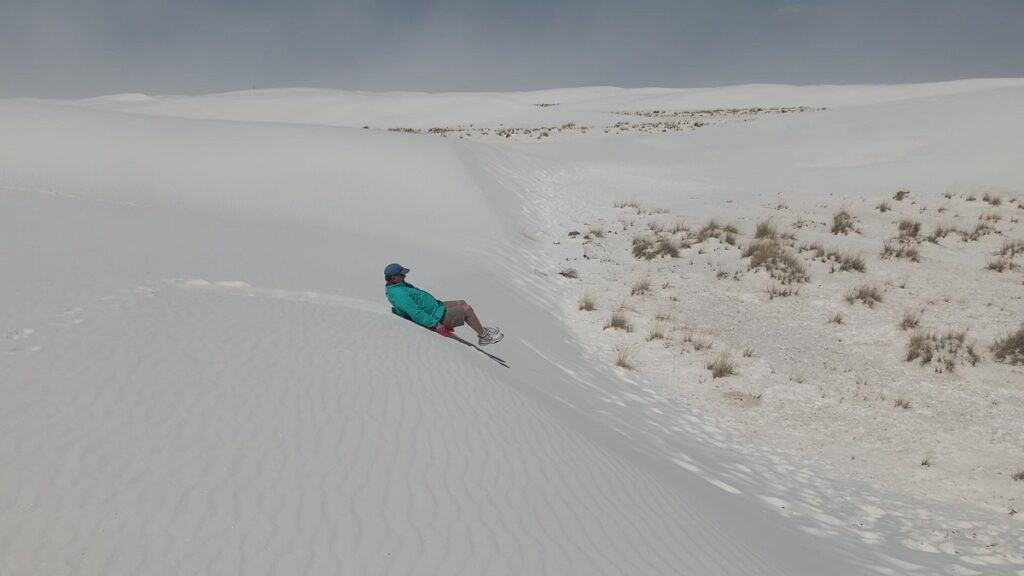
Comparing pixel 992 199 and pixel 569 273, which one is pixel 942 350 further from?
pixel 992 199

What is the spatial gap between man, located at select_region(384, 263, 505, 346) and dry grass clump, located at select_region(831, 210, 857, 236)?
435 inches

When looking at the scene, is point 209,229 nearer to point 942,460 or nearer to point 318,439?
point 318,439

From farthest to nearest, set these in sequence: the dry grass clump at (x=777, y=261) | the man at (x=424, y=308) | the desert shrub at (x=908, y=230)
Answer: the desert shrub at (x=908, y=230)
the dry grass clump at (x=777, y=261)
the man at (x=424, y=308)

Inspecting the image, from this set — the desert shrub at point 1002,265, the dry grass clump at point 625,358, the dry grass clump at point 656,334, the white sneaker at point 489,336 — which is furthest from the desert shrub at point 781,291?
the white sneaker at point 489,336

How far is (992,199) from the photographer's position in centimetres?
1539

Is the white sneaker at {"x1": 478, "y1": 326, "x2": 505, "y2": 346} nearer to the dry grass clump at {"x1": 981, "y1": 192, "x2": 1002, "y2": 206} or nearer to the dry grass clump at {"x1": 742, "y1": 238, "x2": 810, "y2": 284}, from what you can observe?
the dry grass clump at {"x1": 742, "y1": 238, "x2": 810, "y2": 284}

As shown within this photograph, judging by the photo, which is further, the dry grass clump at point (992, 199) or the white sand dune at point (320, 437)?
the dry grass clump at point (992, 199)

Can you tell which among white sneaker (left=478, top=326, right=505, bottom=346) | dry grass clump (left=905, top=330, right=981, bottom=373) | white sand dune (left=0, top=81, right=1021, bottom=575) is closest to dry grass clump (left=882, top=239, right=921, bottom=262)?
dry grass clump (left=905, top=330, right=981, bottom=373)

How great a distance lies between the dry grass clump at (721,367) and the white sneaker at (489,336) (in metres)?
2.95

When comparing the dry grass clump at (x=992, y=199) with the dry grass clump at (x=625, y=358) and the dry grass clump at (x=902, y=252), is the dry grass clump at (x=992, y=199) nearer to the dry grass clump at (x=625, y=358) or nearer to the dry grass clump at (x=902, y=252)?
the dry grass clump at (x=902, y=252)

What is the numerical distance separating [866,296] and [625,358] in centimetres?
491

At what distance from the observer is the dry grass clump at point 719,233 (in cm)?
1297

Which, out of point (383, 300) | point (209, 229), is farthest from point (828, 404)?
point (209, 229)

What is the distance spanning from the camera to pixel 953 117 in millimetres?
25203
